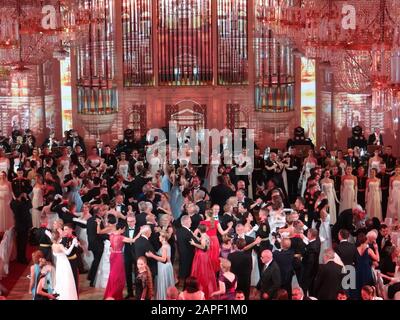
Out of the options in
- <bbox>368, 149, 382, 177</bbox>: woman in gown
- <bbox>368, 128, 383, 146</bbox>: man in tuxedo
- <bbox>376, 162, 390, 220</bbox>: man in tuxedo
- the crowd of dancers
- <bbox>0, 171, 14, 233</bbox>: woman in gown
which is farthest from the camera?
<bbox>368, 128, 383, 146</bbox>: man in tuxedo

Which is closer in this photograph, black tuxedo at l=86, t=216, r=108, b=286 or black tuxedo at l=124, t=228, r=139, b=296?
black tuxedo at l=124, t=228, r=139, b=296

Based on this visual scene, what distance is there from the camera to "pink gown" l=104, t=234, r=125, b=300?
12750mm

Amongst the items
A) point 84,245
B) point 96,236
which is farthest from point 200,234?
point 84,245

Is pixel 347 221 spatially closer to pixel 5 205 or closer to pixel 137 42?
pixel 5 205

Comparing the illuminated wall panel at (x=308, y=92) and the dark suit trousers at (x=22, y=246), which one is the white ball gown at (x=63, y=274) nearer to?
the dark suit trousers at (x=22, y=246)

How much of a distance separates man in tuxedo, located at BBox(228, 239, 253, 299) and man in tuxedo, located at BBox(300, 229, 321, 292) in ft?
2.39

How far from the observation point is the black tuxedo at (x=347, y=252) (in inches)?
A: 470

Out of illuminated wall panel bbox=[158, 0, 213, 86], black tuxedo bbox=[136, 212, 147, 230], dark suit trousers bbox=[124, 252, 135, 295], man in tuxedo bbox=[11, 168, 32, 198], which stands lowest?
dark suit trousers bbox=[124, 252, 135, 295]

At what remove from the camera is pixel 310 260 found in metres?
12.3

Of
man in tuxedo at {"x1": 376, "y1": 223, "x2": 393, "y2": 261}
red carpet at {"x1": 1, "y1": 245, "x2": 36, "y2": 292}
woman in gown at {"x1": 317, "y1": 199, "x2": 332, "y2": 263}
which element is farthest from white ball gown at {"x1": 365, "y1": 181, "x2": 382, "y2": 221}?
red carpet at {"x1": 1, "y1": 245, "x2": 36, "y2": 292}

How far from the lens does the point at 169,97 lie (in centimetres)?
2423

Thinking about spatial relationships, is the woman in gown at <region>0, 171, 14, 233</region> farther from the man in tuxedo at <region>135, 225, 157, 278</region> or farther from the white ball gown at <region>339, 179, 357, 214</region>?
the white ball gown at <region>339, 179, 357, 214</region>

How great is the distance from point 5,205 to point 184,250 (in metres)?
4.22
